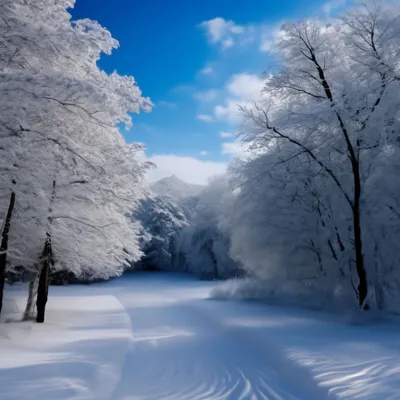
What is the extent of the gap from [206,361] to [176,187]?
8027 cm

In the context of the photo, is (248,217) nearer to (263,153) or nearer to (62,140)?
(263,153)

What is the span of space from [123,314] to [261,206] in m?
8.15

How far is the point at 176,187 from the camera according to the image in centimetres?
8738

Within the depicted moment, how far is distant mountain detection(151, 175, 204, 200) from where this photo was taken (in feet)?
275

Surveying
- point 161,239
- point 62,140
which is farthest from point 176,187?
point 62,140

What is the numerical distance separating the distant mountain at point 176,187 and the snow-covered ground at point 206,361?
71.0 metres

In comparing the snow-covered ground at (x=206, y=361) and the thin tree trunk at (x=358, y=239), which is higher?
the thin tree trunk at (x=358, y=239)

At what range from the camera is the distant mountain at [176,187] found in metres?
83.8

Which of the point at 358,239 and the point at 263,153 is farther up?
the point at 263,153

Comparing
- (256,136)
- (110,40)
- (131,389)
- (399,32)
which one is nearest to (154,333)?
(131,389)

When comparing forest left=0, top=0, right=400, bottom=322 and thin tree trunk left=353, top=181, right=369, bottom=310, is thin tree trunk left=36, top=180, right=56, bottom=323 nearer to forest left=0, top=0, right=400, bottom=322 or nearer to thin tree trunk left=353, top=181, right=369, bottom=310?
forest left=0, top=0, right=400, bottom=322

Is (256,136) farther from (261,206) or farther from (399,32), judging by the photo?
(261,206)

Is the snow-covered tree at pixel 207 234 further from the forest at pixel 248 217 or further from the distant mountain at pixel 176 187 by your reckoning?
the distant mountain at pixel 176 187

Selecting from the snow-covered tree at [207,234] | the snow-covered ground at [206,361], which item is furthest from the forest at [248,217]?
the snow-covered tree at [207,234]
